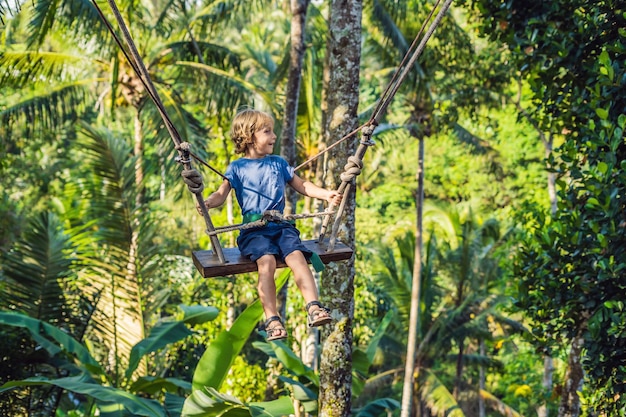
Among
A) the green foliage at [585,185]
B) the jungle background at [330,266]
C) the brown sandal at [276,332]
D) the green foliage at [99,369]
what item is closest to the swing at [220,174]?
the brown sandal at [276,332]

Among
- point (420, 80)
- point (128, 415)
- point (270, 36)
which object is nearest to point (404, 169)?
point (270, 36)

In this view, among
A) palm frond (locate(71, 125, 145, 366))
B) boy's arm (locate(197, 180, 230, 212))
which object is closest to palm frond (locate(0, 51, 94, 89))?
palm frond (locate(71, 125, 145, 366))

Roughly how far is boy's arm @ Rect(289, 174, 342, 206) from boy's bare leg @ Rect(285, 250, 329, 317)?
0.39 meters

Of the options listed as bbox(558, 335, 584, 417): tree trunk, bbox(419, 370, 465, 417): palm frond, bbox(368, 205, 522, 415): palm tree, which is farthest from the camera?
bbox(368, 205, 522, 415): palm tree

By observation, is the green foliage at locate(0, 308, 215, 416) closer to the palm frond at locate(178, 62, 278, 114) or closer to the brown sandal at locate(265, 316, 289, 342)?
the brown sandal at locate(265, 316, 289, 342)

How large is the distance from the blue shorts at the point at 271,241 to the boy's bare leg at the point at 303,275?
1.3 inches

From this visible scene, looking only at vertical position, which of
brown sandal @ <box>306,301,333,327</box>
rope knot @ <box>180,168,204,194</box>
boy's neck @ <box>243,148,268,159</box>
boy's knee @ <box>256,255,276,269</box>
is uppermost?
boy's neck @ <box>243,148,268,159</box>

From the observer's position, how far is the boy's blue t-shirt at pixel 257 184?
3787mm

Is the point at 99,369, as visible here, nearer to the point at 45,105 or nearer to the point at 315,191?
the point at 315,191

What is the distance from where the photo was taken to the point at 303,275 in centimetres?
352

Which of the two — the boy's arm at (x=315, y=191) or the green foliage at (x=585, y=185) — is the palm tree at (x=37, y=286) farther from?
the green foliage at (x=585, y=185)

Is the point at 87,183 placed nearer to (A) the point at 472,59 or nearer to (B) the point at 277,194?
(B) the point at 277,194

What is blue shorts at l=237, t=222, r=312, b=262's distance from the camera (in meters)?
3.58

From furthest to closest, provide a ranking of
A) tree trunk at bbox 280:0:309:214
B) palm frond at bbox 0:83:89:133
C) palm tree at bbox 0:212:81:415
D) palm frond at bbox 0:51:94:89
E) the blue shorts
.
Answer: palm frond at bbox 0:83:89:133
palm frond at bbox 0:51:94:89
tree trunk at bbox 280:0:309:214
palm tree at bbox 0:212:81:415
the blue shorts
